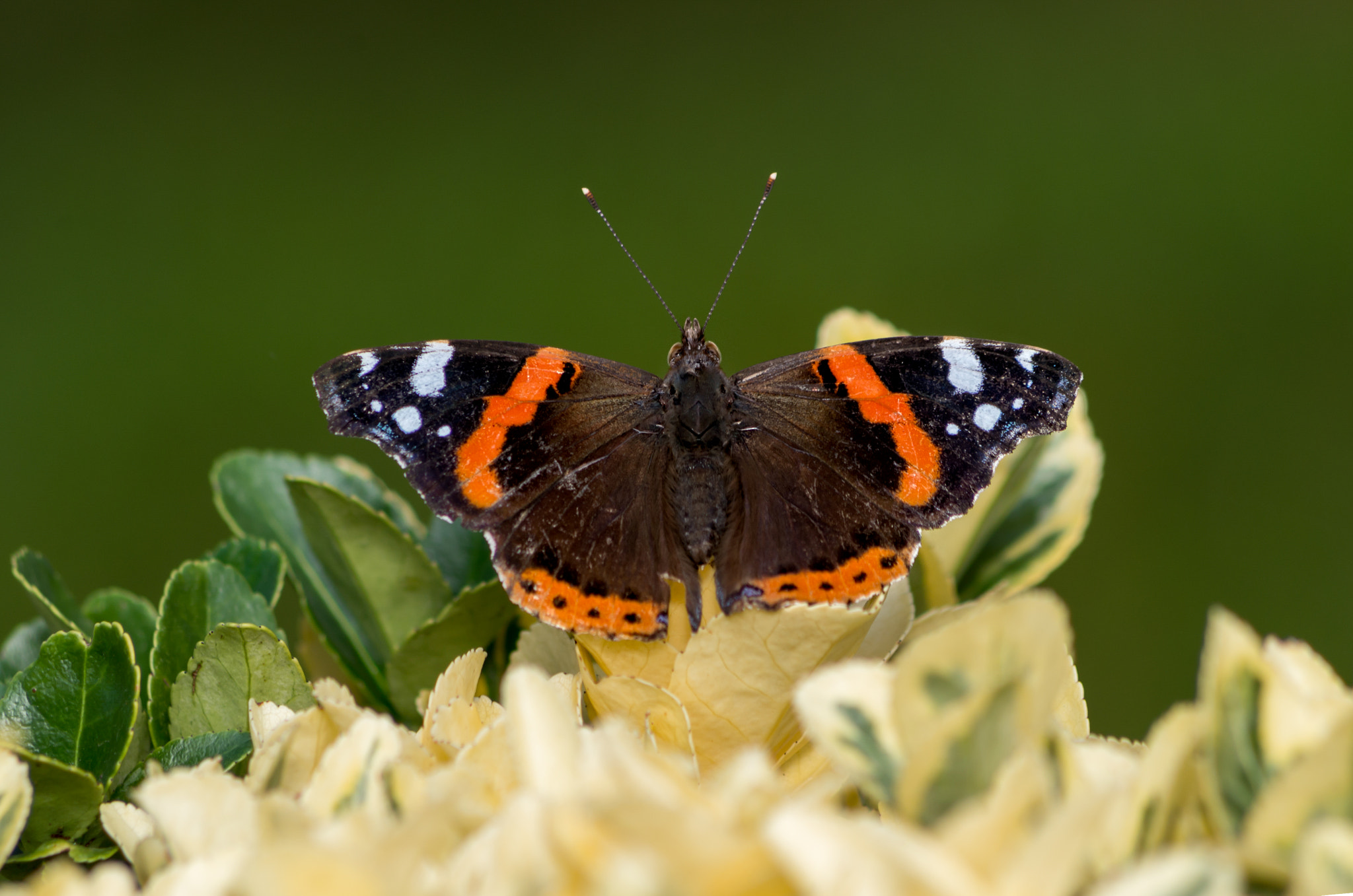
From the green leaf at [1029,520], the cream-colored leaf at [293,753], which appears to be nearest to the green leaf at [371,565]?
the cream-colored leaf at [293,753]

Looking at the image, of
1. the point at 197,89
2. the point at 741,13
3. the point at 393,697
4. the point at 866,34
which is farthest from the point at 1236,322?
the point at 197,89

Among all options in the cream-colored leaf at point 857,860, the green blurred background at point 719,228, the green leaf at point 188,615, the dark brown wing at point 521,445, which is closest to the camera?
the cream-colored leaf at point 857,860

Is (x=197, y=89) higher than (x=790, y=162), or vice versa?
(x=197, y=89)

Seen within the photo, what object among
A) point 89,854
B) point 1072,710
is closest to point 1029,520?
point 1072,710

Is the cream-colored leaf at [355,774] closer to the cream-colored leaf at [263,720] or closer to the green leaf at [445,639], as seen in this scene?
the cream-colored leaf at [263,720]

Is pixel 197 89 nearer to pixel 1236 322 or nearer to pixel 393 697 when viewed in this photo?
pixel 1236 322

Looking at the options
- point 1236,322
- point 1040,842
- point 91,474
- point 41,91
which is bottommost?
point 1236,322
